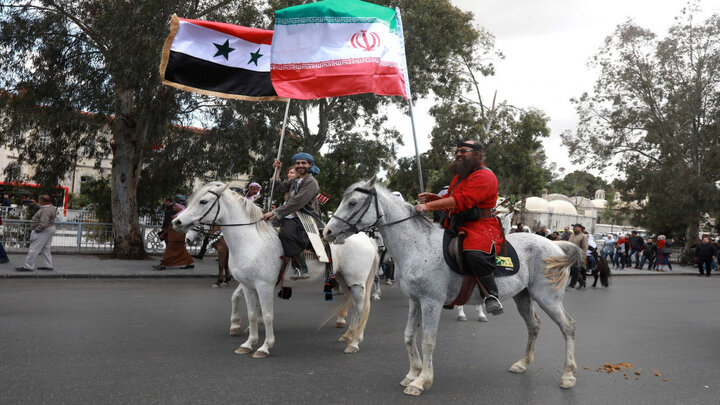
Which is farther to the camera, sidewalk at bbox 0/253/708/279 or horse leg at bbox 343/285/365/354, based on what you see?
sidewalk at bbox 0/253/708/279

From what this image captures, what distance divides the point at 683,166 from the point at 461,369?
105ft

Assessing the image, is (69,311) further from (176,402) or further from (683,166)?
(683,166)

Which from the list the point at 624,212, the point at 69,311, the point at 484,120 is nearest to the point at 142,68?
the point at 69,311

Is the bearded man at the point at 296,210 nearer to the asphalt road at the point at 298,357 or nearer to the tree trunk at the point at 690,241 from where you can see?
the asphalt road at the point at 298,357

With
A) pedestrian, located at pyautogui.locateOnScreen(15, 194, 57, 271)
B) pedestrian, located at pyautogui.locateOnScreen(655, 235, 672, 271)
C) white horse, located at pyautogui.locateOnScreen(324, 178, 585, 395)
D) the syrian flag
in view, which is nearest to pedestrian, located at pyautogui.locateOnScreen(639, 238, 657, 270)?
pedestrian, located at pyautogui.locateOnScreen(655, 235, 672, 271)

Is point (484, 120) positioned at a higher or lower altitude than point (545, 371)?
higher

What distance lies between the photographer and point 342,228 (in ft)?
17.1

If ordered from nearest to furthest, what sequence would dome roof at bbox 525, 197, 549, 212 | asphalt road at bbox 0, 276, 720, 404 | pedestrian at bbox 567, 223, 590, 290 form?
asphalt road at bbox 0, 276, 720, 404 < pedestrian at bbox 567, 223, 590, 290 < dome roof at bbox 525, 197, 549, 212

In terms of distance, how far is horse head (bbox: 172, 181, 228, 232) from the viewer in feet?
20.3

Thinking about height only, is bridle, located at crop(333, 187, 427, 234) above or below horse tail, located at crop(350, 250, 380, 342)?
above

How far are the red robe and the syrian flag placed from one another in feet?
16.1

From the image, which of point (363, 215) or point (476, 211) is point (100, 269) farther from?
point (476, 211)

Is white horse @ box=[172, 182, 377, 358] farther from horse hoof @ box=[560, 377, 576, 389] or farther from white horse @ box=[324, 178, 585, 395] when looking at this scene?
horse hoof @ box=[560, 377, 576, 389]

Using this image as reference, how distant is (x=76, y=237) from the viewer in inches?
677
